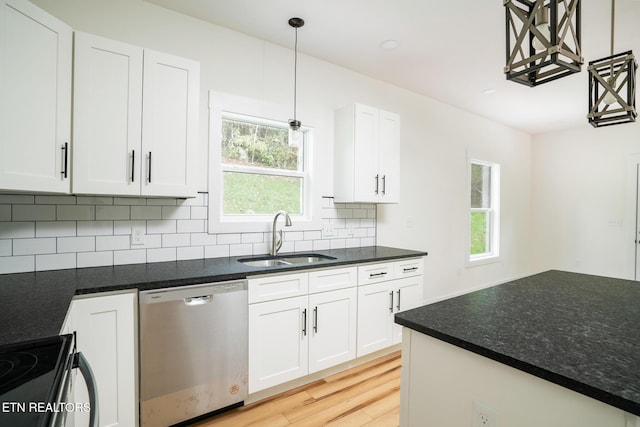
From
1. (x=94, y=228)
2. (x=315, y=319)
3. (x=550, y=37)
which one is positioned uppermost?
(x=550, y=37)

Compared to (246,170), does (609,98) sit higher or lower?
higher

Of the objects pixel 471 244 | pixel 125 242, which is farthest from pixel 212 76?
pixel 471 244

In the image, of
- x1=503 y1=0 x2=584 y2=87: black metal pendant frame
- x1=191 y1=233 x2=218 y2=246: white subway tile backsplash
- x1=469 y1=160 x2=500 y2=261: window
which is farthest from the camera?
x1=469 y1=160 x2=500 y2=261: window

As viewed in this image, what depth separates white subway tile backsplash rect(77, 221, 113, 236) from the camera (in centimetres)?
204

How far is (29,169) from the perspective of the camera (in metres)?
1.59

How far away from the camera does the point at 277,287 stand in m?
2.19

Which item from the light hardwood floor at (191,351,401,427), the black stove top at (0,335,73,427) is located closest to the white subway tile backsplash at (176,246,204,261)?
the light hardwood floor at (191,351,401,427)

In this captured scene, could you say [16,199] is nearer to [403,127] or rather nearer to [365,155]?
[365,155]

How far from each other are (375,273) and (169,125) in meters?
1.94

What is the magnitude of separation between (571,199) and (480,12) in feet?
15.1

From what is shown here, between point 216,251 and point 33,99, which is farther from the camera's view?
point 216,251

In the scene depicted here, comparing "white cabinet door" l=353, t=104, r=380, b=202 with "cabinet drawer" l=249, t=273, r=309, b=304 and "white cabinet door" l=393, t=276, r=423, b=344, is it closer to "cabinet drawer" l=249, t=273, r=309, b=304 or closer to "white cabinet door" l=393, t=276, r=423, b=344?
"white cabinet door" l=393, t=276, r=423, b=344

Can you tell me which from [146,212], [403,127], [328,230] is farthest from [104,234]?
[403,127]

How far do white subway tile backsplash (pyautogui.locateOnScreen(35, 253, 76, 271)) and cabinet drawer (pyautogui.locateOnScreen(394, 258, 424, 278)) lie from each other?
7.94ft
